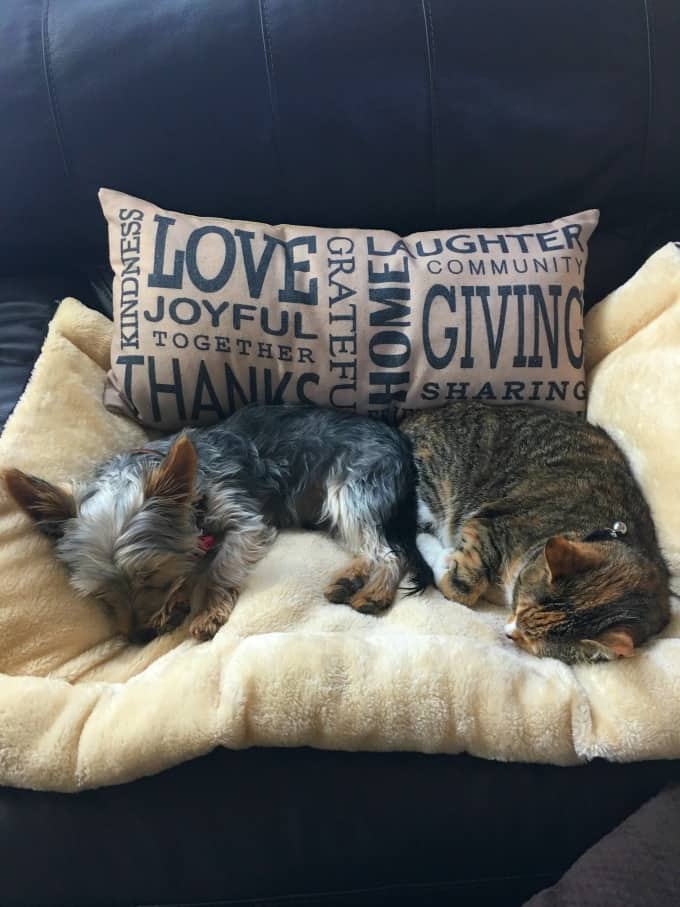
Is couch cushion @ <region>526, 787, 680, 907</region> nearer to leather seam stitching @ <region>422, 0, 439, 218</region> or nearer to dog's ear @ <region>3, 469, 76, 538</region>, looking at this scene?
dog's ear @ <region>3, 469, 76, 538</region>

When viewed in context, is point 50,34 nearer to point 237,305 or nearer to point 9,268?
point 9,268

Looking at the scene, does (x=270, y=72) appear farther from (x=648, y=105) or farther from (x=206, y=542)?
(x=206, y=542)

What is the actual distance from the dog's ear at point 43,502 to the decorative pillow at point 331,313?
0.36 meters

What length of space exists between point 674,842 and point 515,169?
1623 mm

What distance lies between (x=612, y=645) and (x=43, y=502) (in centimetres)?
125

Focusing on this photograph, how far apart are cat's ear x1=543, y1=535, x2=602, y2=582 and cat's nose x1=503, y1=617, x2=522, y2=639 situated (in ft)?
0.47

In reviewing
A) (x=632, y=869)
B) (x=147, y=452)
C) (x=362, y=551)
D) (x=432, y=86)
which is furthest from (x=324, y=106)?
(x=632, y=869)

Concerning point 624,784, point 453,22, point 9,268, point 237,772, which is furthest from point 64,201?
point 624,784

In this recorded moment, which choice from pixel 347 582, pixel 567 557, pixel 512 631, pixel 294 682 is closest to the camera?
pixel 294 682

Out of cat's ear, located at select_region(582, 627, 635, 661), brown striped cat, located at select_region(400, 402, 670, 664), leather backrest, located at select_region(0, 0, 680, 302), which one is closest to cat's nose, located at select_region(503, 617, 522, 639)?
brown striped cat, located at select_region(400, 402, 670, 664)

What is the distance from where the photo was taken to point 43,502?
1532 mm

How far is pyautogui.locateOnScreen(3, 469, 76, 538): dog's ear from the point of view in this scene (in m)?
1.48

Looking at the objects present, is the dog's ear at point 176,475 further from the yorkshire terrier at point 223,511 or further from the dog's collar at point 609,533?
the dog's collar at point 609,533

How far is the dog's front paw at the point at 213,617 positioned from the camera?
159 cm
